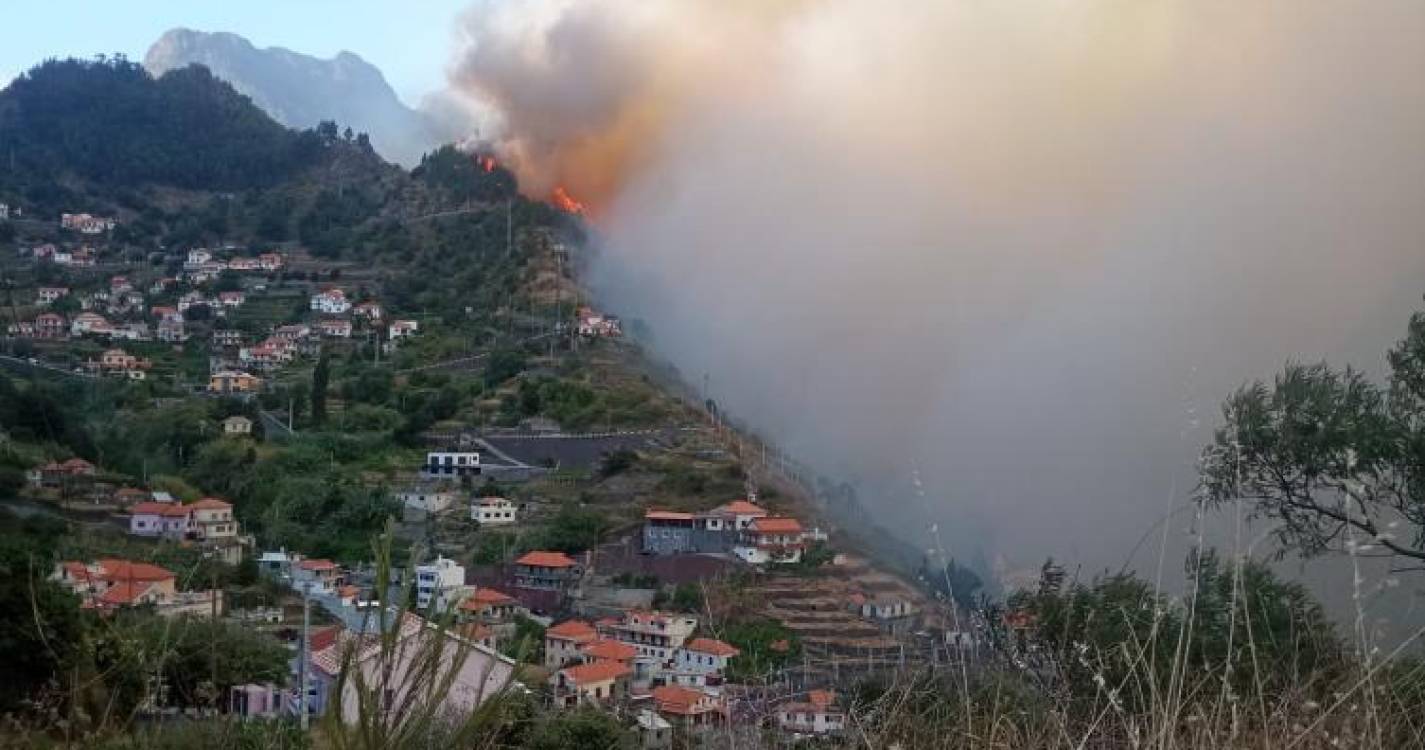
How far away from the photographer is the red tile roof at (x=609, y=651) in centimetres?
848

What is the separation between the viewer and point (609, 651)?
8.97 m

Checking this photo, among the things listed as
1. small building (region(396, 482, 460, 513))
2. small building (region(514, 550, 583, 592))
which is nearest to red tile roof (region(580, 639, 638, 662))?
small building (region(514, 550, 583, 592))

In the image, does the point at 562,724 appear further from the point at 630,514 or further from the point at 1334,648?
the point at 630,514

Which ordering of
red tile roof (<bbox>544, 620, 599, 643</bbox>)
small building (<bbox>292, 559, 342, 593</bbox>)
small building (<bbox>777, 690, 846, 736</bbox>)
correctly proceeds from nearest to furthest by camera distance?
small building (<bbox>777, 690, 846, 736</bbox>), red tile roof (<bbox>544, 620, 599, 643</bbox>), small building (<bbox>292, 559, 342, 593</bbox>)

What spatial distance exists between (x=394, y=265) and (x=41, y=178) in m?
15.2

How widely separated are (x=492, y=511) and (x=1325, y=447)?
47.5 feet

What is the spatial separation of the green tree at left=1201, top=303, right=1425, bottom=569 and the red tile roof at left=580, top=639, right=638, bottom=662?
5.59 meters

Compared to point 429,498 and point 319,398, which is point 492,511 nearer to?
point 429,498

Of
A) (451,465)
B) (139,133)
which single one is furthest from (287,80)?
(451,465)

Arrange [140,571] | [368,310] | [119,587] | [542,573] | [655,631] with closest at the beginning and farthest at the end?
[119,587], [140,571], [655,631], [542,573], [368,310]

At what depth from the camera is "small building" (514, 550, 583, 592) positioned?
1363 cm

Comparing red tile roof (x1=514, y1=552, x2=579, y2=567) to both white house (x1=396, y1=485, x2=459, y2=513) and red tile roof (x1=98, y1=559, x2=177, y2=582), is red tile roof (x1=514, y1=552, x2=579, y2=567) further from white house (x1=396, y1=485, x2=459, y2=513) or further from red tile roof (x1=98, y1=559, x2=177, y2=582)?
red tile roof (x1=98, y1=559, x2=177, y2=582)

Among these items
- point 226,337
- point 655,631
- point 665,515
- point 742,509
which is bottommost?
point 655,631

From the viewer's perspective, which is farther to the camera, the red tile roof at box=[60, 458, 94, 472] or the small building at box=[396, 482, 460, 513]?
the small building at box=[396, 482, 460, 513]
